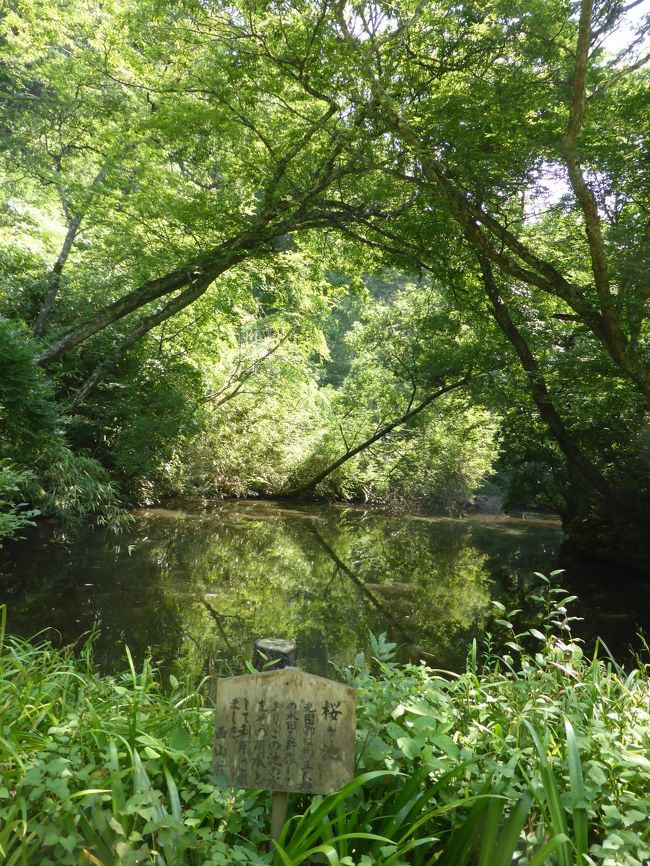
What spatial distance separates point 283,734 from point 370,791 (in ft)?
1.52

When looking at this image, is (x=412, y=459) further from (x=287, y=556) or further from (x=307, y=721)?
(x=307, y=721)

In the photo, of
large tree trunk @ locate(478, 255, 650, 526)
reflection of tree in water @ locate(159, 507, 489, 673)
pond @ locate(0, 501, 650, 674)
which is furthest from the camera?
large tree trunk @ locate(478, 255, 650, 526)

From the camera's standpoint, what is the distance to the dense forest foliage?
5.48 m

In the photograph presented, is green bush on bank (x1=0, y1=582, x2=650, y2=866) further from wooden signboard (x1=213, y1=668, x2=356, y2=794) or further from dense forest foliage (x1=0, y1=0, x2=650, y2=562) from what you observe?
dense forest foliage (x1=0, y1=0, x2=650, y2=562)

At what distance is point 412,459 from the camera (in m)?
14.5

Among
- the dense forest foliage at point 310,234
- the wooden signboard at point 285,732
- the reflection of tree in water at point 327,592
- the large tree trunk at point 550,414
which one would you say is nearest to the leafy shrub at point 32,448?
the dense forest foliage at point 310,234

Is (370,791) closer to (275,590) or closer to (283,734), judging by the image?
(283,734)

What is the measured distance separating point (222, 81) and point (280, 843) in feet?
23.1

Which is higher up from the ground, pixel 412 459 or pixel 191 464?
pixel 412 459

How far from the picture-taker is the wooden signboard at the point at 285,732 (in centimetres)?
166

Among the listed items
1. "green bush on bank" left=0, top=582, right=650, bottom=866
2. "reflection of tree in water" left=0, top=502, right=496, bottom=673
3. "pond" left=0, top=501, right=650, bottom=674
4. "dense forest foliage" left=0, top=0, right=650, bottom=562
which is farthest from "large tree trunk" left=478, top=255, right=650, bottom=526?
"green bush on bank" left=0, top=582, right=650, bottom=866

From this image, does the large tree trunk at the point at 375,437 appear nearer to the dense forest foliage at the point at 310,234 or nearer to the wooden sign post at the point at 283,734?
the dense forest foliage at the point at 310,234

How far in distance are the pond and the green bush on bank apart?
88.6 inches

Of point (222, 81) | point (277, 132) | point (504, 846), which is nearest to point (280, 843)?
point (504, 846)
